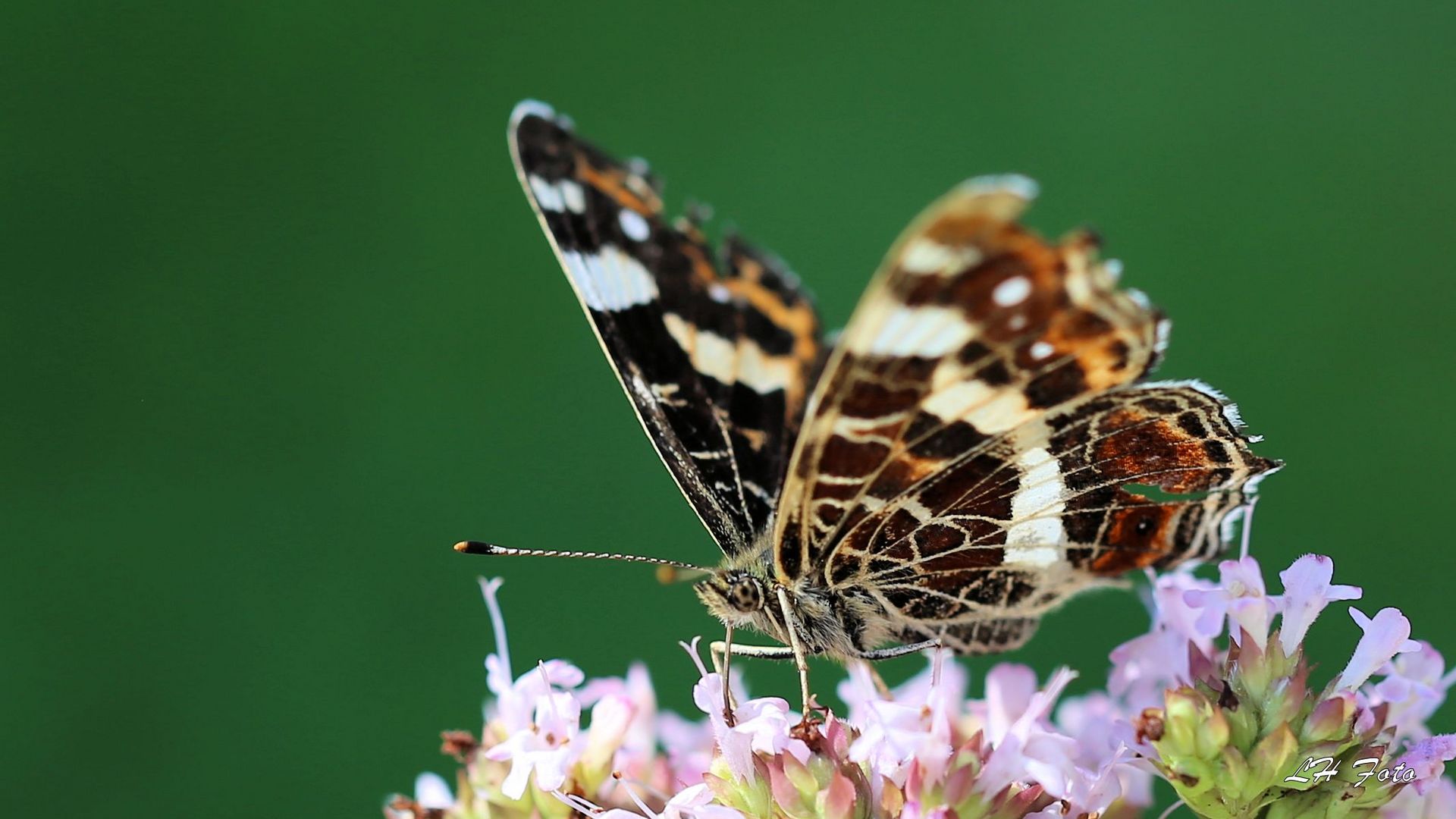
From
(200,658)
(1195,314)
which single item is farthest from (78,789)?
(1195,314)

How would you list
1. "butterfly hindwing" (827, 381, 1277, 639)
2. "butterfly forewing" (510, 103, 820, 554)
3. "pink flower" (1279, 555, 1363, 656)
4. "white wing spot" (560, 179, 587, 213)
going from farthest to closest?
"white wing spot" (560, 179, 587, 213) < "butterfly forewing" (510, 103, 820, 554) < "butterfly hindwing" (827, 381, 1277, 639) < "pink flower" (1279, 555, 1363, 656)

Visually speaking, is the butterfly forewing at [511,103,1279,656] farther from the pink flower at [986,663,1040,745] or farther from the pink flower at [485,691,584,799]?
the pink flower at [485,691,584,799]

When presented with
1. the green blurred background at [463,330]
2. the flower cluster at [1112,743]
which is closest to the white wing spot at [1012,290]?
the flower cluster at [1112,743]

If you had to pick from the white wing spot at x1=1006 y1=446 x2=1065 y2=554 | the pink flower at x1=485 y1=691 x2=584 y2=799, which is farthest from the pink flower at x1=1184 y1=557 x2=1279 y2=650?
the pink flower at x1=485 y1=691 x2=584 y2=799

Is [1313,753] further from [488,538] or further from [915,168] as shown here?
[915,168]

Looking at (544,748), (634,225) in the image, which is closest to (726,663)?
(544,748)

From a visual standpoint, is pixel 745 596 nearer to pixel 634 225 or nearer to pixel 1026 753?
pixel 1026 753

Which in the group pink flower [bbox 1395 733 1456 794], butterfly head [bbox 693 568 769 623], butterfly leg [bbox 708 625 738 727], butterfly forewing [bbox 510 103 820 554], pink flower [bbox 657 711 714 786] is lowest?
pink flower [bbox 657 711 714 786]
